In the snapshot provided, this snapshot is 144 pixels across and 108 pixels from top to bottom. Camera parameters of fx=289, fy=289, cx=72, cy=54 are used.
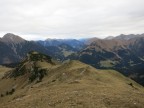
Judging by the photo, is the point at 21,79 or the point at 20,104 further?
the point at 21,79

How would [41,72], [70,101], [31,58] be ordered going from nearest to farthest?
[70,101], [41,72], [31,58]

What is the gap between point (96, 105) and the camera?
127 ft

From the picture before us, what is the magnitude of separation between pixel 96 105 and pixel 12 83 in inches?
4993

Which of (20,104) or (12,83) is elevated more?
(20,104)

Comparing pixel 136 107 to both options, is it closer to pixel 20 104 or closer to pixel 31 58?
pixel 20 104

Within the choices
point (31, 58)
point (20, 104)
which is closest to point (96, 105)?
point (20, 104)

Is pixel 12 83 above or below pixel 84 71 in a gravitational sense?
below

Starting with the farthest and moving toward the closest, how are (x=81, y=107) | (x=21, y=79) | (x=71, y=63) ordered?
(x=21, y=79) < (x=71, y=63) < (x=81, y=107)

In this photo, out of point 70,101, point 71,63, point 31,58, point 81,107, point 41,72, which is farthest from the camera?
point 31,58

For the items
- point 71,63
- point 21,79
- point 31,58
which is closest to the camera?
point 71,63

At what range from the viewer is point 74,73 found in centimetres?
9806

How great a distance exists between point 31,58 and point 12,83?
33330 mm

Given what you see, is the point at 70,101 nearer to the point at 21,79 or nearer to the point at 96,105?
the point at 96,105

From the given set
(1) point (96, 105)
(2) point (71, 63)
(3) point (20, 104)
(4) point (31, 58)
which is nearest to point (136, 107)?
(1) point (96, 105)
